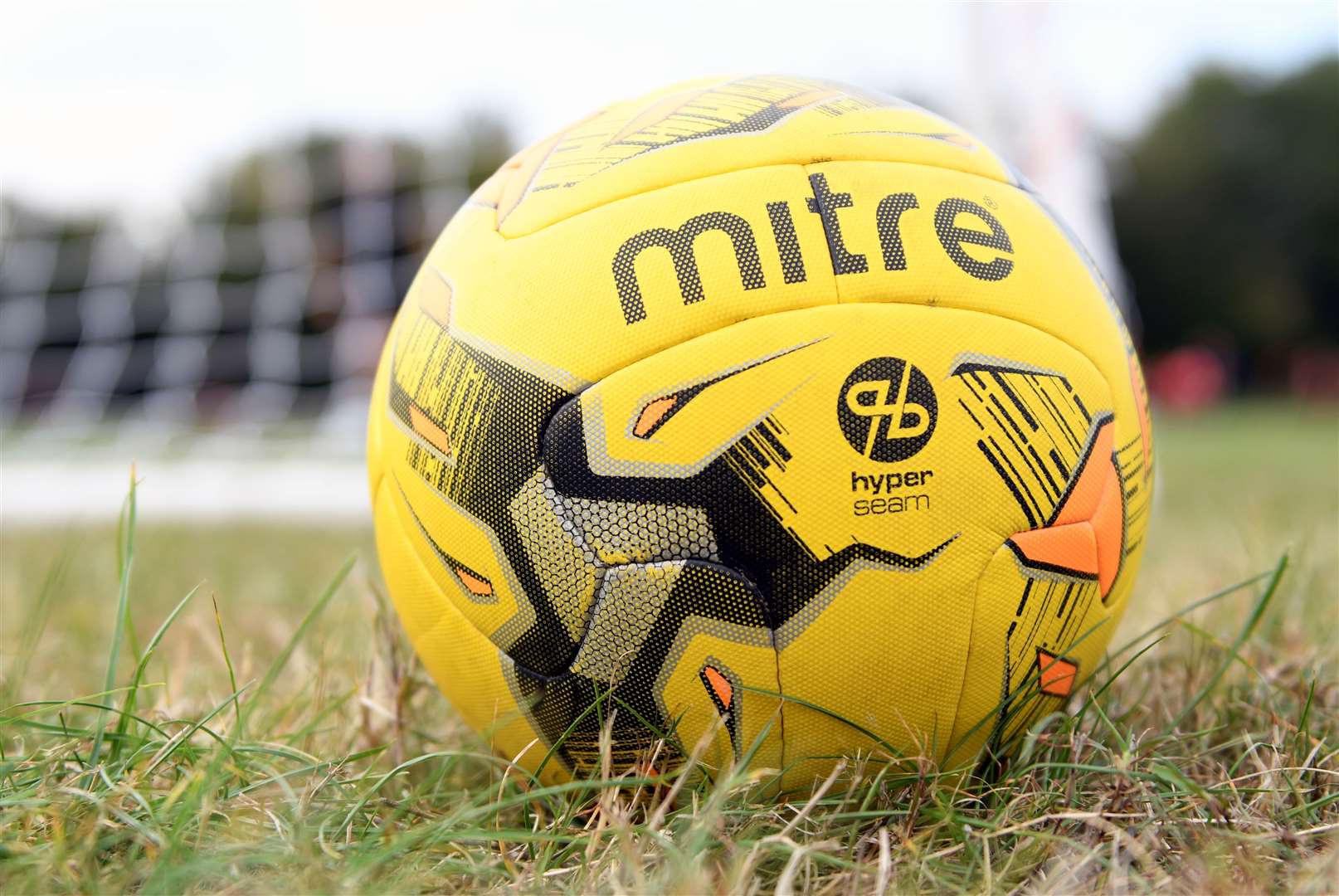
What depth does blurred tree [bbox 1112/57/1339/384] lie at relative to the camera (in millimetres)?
28406

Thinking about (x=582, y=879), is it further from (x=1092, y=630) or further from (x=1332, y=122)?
(x=1332, y=122)

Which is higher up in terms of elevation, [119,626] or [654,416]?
[654,416]

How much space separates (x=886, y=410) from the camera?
4.06ft

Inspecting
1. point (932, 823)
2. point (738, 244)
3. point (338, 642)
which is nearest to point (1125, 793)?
point (932, 823)

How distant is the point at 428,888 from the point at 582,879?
153 millimetres

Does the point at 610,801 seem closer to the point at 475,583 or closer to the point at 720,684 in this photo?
the point at 720,684

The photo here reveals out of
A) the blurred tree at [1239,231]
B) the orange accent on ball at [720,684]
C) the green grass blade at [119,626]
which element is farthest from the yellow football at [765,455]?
the blurred tree at [1239,231]

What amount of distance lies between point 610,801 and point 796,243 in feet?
2.15

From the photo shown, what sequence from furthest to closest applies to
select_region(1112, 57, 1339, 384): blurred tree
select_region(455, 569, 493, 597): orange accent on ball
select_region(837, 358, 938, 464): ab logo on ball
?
select_region(1112, 57, 1339, 384): blurred tree
select_region(455, 569, 493, 597): orange accent on ball
select_region(837, 358, 938, 464): ab logo on ball

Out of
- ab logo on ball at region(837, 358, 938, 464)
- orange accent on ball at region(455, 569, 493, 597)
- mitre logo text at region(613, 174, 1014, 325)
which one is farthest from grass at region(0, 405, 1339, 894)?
mitre logo text at region(613, 174, 1014, 325)

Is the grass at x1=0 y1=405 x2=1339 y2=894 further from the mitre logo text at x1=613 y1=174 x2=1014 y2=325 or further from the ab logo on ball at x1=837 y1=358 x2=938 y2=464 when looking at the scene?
the mitre logo text at x1=613 y1=174 x2=1014 y2=325

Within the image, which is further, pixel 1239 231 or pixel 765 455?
pixel 1239 231

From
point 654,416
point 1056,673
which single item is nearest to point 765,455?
point 654,416

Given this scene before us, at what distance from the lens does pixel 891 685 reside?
1274mm
